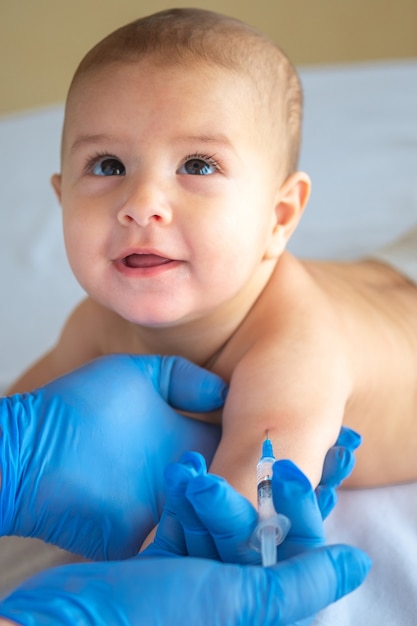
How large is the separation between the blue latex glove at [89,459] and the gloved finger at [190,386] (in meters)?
0.03

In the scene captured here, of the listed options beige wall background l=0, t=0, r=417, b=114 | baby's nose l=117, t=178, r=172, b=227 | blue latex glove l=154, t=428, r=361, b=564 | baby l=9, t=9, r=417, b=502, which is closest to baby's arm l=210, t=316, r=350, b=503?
baby l=9, t=9, r=417, b=502

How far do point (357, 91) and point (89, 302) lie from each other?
4.49ft

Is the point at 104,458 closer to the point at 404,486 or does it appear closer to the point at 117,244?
the point at 117,244

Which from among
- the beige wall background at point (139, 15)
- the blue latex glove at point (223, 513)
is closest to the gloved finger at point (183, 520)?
the blue latex glove at point (223, 513)

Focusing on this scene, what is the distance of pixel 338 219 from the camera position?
200 centimetres

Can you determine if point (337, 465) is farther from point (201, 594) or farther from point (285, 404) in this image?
point (201, 594)

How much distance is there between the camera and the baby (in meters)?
1.04

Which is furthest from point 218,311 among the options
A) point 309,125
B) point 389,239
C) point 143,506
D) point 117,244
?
point 309,125

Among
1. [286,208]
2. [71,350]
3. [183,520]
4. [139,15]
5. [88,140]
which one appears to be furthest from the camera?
[139,15]

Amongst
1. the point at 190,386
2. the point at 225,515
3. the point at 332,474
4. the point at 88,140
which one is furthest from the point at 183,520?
the point at 88,140

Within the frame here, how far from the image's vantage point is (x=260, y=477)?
851mm

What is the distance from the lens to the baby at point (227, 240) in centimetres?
104

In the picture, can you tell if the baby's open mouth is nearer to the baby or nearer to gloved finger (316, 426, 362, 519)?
the baby

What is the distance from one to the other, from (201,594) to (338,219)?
53.9 inches
